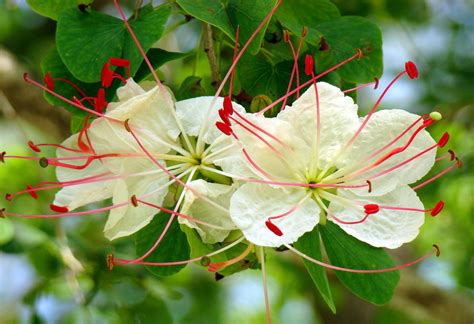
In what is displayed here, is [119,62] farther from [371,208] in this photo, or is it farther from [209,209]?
[371,208]

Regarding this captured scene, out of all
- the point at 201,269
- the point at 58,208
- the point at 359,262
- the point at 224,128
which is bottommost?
the point at 201,269

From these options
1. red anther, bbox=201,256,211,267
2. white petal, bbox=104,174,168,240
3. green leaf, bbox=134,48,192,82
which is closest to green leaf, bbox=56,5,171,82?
green leaf, bbox=134,48,192,82

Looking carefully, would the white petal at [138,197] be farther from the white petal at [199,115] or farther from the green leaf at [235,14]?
the green leaf at [235,14]

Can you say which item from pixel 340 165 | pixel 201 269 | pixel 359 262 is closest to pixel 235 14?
pixel 340 165

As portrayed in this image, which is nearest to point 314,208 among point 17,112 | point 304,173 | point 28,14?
point 304,173

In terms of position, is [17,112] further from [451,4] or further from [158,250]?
[451,4]

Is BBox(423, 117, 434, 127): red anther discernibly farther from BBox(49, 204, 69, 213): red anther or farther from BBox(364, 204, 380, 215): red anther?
BBox(49, 204, 69, 213): red anther
